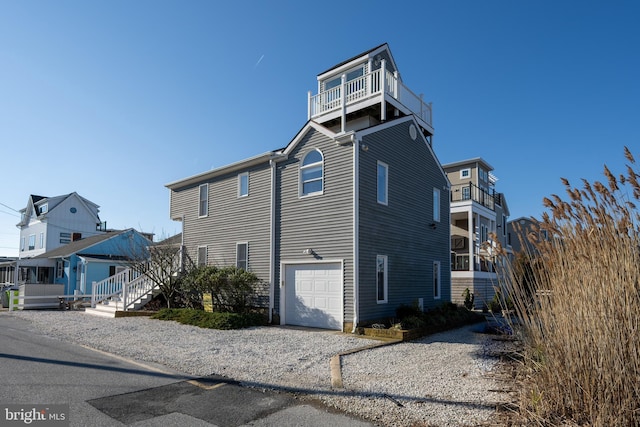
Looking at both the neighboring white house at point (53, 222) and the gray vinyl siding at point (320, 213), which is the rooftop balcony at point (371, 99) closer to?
the gray vinyl siding at point (320, 213)

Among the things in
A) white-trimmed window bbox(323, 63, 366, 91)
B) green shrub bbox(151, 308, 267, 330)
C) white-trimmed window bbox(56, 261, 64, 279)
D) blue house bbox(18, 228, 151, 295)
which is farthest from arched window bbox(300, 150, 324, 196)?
white-trimmed window bbox(56, 261, 64, 279)

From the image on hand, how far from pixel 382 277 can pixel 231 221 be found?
620 cm

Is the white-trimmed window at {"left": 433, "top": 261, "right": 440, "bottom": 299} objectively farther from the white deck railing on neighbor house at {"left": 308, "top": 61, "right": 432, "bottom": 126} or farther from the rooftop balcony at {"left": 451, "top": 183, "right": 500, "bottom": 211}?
the rooftop balcony at {"left": 451, "top": 183, "right": 500, "bottom": 211}

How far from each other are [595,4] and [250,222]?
1126cm

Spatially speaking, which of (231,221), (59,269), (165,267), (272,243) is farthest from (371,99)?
(59,269)

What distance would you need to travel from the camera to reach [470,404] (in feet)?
16.4

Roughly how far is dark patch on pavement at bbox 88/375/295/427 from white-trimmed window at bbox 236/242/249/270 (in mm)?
8412

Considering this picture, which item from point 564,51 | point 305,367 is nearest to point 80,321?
point 305,367

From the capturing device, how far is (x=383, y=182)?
42.8 ft

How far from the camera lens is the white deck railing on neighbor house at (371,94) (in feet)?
48.2

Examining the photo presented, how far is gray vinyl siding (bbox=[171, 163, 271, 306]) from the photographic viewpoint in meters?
14.0

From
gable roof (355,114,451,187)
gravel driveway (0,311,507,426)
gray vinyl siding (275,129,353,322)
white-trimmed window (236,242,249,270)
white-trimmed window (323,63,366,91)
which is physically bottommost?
gravel driveway (0,311,507,426)

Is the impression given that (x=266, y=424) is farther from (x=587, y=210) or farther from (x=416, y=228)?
(x=416, y=228)

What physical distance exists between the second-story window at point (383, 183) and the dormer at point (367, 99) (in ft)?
6.57
